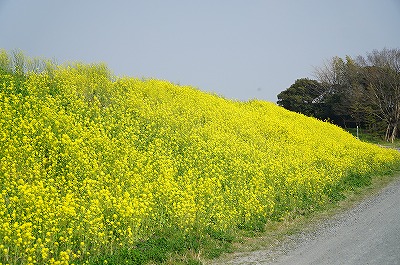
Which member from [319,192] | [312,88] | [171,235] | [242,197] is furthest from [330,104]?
[171,235]

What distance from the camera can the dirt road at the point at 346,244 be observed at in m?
9.14

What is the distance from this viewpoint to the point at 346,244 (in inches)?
403

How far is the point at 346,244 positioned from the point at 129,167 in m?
6.36

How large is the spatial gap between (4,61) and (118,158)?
338 inches

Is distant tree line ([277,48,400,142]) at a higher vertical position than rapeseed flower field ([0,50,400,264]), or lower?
higher

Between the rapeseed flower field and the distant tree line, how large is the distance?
2257 centimetres

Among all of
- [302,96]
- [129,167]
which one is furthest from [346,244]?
[302,96]

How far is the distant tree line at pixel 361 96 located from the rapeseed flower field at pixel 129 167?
22572 mm

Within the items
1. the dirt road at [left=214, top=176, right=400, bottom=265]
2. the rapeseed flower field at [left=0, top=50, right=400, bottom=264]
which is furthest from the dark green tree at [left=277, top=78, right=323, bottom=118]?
the dirt road at [left=214, top=176, right=400, bottom=265]

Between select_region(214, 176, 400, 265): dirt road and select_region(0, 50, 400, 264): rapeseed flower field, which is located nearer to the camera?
select_region(0, 50, 400, 264): rapeseed flower field

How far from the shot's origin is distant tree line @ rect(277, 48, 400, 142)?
4450cm

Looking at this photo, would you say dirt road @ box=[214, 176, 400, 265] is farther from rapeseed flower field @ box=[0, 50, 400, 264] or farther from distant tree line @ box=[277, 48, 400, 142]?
distant tree line @ box=[277, 48, 400, 142]

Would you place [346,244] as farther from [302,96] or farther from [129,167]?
[302,96]

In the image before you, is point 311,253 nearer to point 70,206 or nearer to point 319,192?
point 70,206
